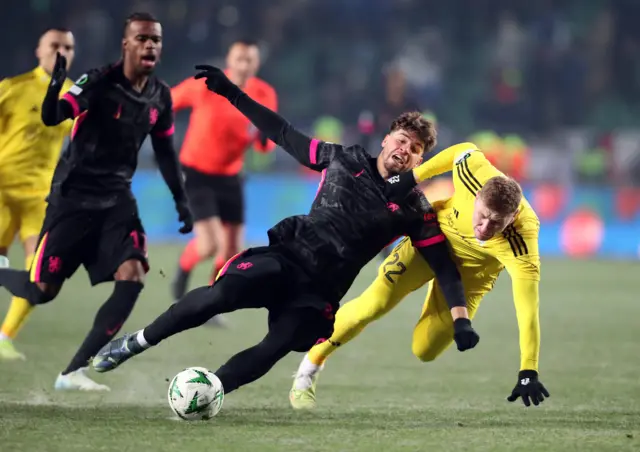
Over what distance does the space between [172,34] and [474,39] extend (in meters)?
5.15

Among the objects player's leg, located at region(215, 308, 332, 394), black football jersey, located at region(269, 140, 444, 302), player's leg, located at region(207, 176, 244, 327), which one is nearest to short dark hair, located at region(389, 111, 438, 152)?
black football jersey, located at region(269, 140, 444, 302)

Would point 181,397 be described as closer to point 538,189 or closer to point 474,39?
point 538,189

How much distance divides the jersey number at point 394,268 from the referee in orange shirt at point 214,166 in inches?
156

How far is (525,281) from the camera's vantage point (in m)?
5.50

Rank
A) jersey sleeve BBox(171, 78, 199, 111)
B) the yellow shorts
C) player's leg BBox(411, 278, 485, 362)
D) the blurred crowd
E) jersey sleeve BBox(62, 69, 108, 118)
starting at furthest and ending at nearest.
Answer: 1. the blurred crowd
2. jersey sleeve BBox(171, 78, 199, 111)
3. the yellow shorts
4. player's leg BBox(411, 278, 485, 362)
5. jersey sleeve BBox(62, 69, 108, 118)

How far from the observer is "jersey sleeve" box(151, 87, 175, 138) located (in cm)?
636

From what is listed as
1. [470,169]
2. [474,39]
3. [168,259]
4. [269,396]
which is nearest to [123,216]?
[269,396]

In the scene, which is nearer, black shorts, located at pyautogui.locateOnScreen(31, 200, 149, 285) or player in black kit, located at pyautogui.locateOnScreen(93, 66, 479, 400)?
player in black kit, located at pyautogui.locateOnScreen(93, 66, 479, 400)

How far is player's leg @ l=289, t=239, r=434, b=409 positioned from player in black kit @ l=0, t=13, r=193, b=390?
100 cm

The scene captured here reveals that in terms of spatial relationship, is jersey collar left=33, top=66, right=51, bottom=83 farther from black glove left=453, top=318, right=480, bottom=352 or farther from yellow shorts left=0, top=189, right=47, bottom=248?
black glove left=453, top=318, right=480, bottom=352

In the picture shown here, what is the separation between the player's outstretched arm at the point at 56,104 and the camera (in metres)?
5.84

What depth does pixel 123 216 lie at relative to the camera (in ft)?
20.6

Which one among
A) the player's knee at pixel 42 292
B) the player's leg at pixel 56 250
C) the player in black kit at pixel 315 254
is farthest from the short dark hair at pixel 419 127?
the player's knee at pixel 42 292

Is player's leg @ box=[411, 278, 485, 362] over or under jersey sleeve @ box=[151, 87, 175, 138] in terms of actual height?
under
